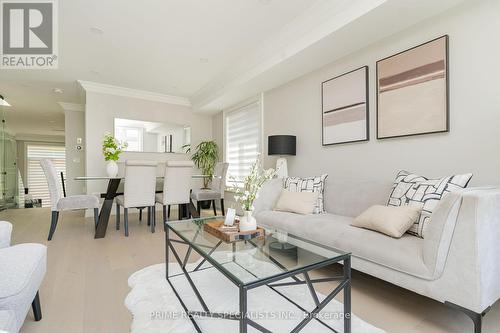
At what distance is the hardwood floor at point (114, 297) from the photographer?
57.5 inches

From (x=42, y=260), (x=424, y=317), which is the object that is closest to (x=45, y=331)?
(x=42, y=260)

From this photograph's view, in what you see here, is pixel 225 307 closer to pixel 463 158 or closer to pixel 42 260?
pixel 42 260

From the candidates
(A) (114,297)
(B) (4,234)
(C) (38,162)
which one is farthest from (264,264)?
(C) (38,162)

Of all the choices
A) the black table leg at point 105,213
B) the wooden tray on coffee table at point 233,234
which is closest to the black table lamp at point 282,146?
the wooden tray on coffee table at point 233,234

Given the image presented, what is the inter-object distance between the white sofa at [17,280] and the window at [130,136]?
158 inches

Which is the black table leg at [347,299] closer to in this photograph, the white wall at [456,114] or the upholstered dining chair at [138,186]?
the white wall at [456,114]

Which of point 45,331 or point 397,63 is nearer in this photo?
point 45,331

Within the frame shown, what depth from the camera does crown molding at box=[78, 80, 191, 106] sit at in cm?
474

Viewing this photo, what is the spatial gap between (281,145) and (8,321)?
2915mm

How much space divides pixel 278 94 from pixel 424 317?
3331mm

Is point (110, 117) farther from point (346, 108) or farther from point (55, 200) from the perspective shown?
point (346, 108)

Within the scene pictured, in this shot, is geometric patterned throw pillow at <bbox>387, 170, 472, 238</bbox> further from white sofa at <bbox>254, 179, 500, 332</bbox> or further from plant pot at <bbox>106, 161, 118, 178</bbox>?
plant pot at <bbox>106, 161, 118, 178</bbox>

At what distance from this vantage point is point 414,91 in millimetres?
2312

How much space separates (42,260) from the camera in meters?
1.40
